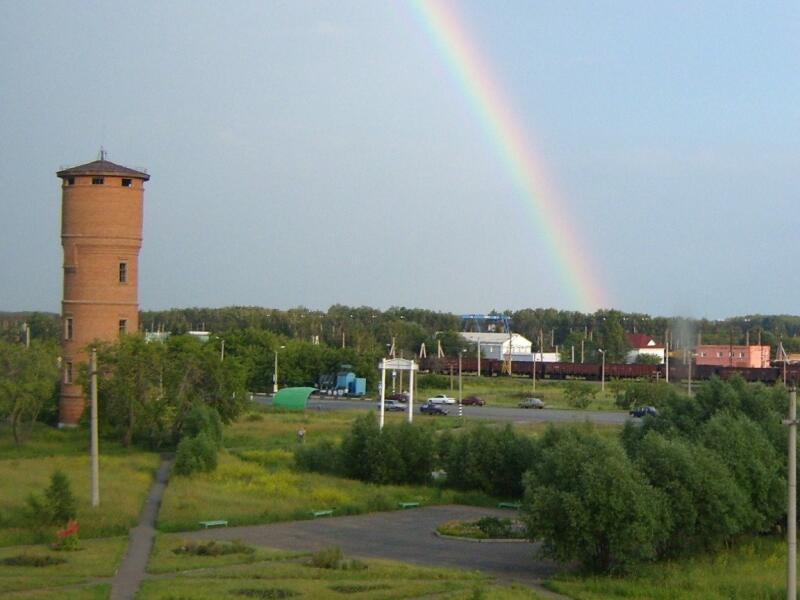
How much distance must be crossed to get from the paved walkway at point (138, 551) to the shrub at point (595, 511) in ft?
27.7

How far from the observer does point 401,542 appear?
29.1m

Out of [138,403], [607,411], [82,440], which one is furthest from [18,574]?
[607,411]

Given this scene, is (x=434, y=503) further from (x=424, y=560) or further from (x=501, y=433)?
(x=424, y=560)

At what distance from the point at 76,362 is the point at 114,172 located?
9.18 m

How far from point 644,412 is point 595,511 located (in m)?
28.2

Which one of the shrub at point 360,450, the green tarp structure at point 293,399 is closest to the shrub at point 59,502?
the shrub at point 360,450

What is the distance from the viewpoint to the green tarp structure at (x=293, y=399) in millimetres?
71062

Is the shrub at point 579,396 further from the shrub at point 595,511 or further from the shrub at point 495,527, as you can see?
the shrub at point 595,511

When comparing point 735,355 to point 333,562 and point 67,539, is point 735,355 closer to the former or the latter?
point 333,562

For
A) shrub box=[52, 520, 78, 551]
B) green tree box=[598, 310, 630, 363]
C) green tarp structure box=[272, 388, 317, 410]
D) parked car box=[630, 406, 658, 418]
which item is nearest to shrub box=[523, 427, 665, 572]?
shrub box=[52, 520, 78, 551]

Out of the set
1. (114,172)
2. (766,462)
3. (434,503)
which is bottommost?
(434,503)

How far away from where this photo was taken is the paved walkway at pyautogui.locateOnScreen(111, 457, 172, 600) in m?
21.8

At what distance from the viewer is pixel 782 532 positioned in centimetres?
3106

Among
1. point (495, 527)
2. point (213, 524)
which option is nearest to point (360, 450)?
point (213, 524)
